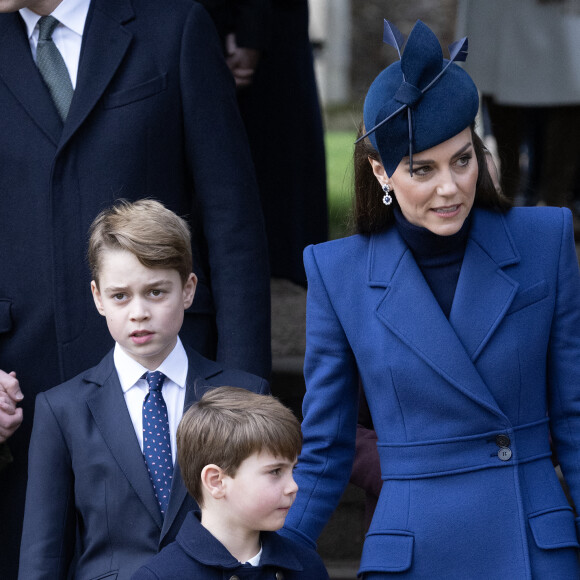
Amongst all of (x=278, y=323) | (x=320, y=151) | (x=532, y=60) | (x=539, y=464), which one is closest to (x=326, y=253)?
(x=539, y=464)

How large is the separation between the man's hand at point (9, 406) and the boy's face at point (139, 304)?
0.36m

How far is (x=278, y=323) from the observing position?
5121 mm

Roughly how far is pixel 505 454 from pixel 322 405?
0.38 metres

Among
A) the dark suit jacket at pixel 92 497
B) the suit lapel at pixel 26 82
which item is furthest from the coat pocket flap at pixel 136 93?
the dark suit jacket at pixel 92 497

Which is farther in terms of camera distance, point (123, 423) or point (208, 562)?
point (123, 423)

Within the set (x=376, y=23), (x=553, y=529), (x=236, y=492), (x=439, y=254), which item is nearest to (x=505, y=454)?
(x=553, y=529)

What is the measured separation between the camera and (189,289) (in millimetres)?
2943

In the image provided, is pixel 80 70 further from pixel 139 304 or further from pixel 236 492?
pixel 236 492

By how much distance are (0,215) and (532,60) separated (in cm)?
321

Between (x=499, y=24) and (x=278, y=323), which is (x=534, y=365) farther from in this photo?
A: (x=499, y=24)

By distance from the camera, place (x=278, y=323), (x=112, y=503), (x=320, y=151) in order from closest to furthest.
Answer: (x=112, y=503) → (x=320, y=151) → (x=278, y=323)

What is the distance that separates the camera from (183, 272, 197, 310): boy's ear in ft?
9.59

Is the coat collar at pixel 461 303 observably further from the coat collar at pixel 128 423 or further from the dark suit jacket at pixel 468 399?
the coat collar at pixel 128 423

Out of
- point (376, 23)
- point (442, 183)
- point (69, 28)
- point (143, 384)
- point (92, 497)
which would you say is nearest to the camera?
point (442, 183)
